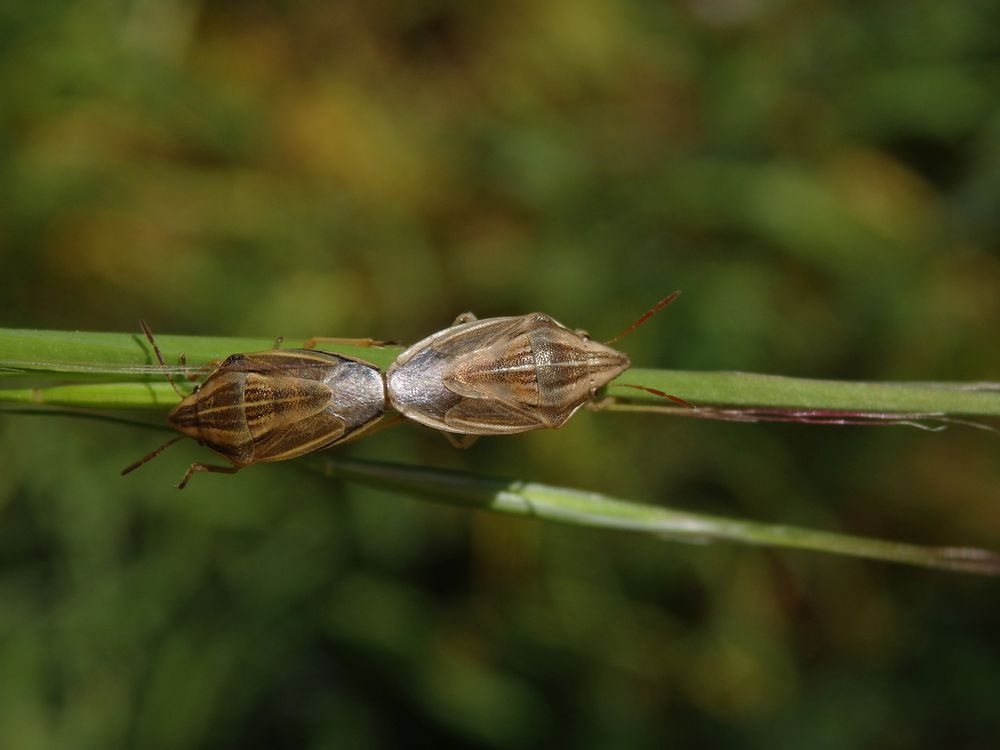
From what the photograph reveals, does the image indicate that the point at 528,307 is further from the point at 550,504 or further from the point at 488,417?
the point at 550,504

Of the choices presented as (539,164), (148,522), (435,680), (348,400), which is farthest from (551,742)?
(539,164)

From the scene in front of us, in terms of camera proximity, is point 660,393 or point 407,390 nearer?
point 660,393

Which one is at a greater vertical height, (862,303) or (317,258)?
(317,258)

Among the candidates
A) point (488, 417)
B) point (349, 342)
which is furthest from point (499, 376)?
point (349, 342)

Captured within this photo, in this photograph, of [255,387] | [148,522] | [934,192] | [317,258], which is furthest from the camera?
[934,192]

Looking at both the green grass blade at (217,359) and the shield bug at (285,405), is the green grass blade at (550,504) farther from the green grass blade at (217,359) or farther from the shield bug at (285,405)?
the green grass blade at (217,359)

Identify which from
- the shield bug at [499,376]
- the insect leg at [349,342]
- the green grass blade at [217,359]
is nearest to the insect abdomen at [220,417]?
the green grass blade at [217,359]

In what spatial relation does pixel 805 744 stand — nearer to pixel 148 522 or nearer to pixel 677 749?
pixel 677 749

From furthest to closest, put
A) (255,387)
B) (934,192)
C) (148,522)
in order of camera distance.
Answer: (934,192)
(148,522)
(255,387)
